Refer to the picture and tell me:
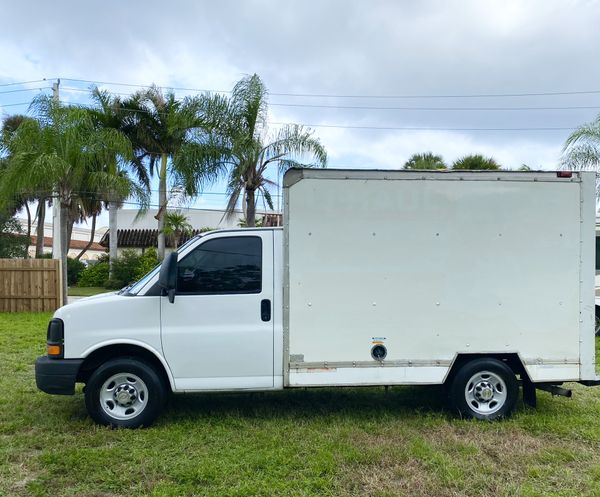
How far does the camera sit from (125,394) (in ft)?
17.7

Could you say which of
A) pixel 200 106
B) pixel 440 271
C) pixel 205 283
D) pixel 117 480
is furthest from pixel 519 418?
pixel 200 106

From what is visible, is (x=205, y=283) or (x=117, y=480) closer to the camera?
(x=117, y=480)

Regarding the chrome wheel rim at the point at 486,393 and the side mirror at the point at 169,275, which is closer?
the side mirror at the point at 169,275

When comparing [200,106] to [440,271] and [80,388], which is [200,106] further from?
[440,271]

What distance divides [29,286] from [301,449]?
45.7 ft

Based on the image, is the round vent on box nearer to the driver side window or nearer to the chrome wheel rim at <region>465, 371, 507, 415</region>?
the chrome wheel rim at <region>465, 371, 507, 415</region>

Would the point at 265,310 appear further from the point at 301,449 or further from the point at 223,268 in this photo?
the point at 301,449

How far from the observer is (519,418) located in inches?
224

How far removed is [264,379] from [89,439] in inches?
68.4

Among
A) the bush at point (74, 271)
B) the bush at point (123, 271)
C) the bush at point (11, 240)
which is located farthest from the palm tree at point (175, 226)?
the bush at point (11, 240)

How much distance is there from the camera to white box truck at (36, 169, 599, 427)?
538 cm

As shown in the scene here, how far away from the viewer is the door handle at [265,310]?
543 cm

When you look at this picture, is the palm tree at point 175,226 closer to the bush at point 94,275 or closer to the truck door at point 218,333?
the bush at point 94,275

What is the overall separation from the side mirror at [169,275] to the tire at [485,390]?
3.06 m
